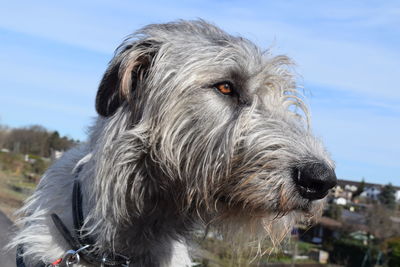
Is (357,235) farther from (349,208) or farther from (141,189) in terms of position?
(141,189)

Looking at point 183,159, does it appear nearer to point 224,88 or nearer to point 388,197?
point 224,88

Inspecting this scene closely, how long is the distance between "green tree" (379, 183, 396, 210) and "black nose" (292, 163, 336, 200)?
3092cm

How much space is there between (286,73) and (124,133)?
49.8 inches

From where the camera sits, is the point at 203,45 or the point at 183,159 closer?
the point at 183,159

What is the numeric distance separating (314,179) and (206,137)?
0.71 meters

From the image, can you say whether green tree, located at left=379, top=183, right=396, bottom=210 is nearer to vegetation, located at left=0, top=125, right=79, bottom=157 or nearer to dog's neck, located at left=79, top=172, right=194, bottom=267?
vegetation, located at left=0, top=125, right=79, bottom=157

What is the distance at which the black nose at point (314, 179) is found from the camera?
3.25m

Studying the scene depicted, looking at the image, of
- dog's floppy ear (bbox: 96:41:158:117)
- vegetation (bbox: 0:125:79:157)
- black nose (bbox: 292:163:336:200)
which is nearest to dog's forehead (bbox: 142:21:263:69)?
dog's floppy ear (bbox: 96:41:158:117)

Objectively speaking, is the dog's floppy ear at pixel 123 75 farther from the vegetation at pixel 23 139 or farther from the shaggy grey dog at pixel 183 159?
the vegetation at pixel 23 139

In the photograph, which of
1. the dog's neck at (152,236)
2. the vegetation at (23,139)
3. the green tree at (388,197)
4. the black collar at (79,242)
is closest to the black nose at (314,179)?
the dog's neck at (152,236)

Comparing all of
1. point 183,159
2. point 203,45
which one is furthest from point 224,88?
point 183,159

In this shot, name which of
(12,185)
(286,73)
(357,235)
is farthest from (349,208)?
(286,73)

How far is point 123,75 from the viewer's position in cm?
362

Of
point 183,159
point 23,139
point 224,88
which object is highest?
A: point 224,88
